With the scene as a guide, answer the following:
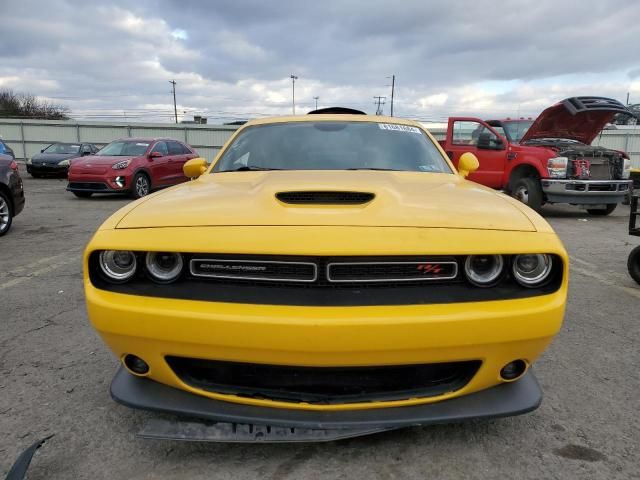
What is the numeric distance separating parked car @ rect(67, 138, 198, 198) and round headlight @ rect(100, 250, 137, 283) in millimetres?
10017

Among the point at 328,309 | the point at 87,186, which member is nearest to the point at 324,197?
the point at 328,309

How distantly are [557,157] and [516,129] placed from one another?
1.95 metres

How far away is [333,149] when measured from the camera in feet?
10.7

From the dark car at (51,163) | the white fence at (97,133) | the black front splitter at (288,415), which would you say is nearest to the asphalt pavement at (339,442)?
the black front splitter at (288,415)

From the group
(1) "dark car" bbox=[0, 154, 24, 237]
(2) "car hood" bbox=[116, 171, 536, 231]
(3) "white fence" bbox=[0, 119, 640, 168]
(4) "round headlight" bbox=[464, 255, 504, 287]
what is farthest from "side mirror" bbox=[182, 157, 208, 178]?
(3) "white fence" bbox=[0, 119, 640, 168]

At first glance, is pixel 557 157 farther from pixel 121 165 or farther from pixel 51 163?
pixel 51 163

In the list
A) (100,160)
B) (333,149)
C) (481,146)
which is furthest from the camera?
(100,160)

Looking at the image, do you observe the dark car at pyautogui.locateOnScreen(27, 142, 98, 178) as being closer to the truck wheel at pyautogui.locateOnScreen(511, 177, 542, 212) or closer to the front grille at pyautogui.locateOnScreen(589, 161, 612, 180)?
the truck wheel at pyautogui.locateOnScreen(511, 177, 542, 212)

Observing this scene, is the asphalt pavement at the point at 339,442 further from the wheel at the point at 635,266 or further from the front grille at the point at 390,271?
the wheel at the point at 635,266

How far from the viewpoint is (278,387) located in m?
1.88

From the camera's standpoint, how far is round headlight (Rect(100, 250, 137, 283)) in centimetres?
192

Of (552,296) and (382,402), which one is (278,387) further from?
(552,296)

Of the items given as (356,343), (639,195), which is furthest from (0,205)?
(639,195)

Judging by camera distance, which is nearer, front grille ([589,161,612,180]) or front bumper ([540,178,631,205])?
front bumper ([540,178,631,205])
